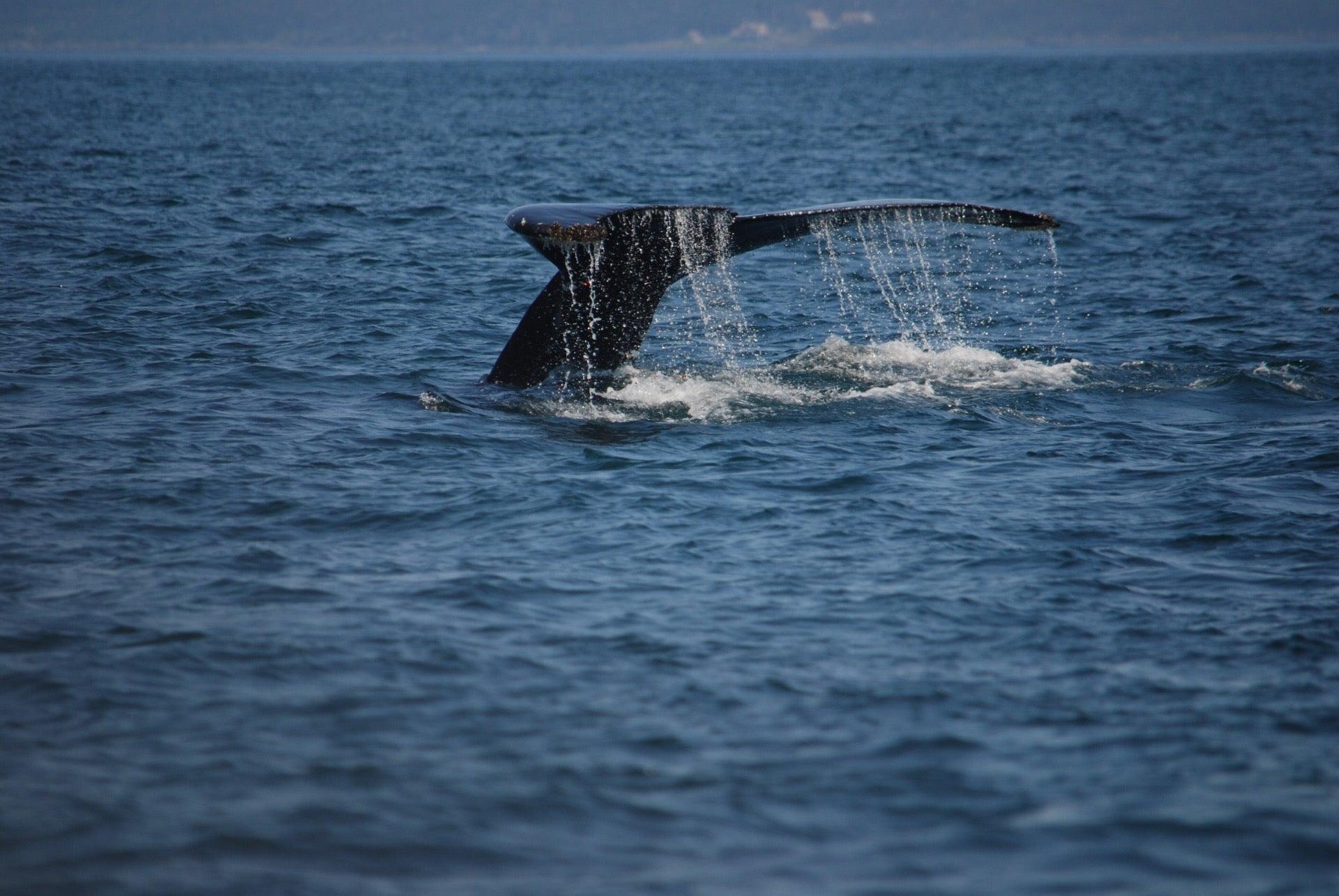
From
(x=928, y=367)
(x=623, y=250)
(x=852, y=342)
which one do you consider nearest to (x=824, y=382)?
(x=928, y=367)

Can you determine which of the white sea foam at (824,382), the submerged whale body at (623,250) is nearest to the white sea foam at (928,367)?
the white sea foam at (824,382)

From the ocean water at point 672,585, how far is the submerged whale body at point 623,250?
0.52 metres

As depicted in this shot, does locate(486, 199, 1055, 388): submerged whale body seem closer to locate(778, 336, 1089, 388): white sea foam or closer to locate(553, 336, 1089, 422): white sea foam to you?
locate(553, 336, 1089, 422): white sea foam

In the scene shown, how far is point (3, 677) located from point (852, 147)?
142 ft

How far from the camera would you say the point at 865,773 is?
6641 millimetres

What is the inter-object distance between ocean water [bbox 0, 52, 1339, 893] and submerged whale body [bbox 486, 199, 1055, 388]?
52cm

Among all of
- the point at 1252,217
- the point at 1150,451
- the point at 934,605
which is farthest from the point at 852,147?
the point at 934,605

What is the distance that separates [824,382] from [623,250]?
342 cm

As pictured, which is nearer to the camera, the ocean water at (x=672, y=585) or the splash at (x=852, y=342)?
the ocean water at (x=672, y=585)

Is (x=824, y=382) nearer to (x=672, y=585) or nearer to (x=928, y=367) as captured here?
(x=928, y=367)

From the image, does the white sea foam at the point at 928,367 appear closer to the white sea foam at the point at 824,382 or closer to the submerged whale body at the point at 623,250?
the white sea foam at the point at 824,382

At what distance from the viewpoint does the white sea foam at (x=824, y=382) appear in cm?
1291

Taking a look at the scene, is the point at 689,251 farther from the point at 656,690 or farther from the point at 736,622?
the point at 656,690

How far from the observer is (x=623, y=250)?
11.5 metres
